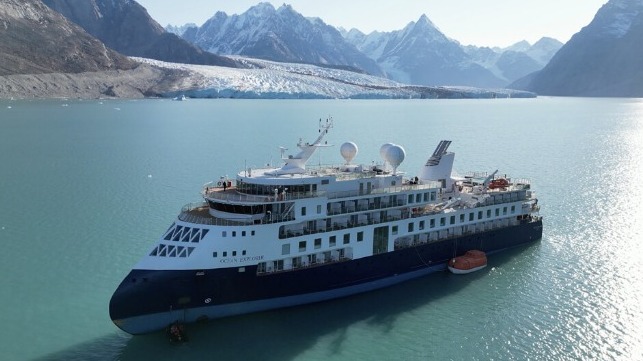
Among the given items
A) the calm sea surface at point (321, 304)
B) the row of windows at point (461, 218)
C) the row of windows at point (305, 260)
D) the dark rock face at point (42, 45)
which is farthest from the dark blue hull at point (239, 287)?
the dark rock face at point (42, 45)

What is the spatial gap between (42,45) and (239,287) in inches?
6979

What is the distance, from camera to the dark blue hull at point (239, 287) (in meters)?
25.5

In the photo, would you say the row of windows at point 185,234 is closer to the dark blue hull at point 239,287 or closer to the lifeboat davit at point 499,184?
the dark blue hull at point 239,287

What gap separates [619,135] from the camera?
11431cm

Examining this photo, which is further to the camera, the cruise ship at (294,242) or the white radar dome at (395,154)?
the white radar dome at (395,154)

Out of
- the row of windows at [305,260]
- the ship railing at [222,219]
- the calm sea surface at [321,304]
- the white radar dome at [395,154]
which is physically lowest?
the calm sea surface at [321,304]

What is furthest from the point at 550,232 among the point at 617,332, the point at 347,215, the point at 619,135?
the point at 619,135

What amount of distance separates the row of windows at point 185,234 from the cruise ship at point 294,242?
5cm

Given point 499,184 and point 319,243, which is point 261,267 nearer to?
point 319,243

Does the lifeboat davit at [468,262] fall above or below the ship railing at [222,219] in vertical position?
below

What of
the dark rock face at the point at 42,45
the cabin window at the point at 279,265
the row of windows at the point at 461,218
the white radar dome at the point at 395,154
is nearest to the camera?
the cabin window at the point at 279,265

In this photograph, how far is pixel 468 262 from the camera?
34906 mm

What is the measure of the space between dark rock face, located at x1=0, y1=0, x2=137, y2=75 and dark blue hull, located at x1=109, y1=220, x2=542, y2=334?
16399 cm

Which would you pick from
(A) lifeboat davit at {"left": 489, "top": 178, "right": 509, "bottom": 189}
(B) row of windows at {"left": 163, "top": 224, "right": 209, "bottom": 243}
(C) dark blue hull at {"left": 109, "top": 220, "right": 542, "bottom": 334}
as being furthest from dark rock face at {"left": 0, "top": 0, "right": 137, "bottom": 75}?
(C) dark blue hull at {"left": 109, "top": 220, "right": 542, "bottom": 334}
